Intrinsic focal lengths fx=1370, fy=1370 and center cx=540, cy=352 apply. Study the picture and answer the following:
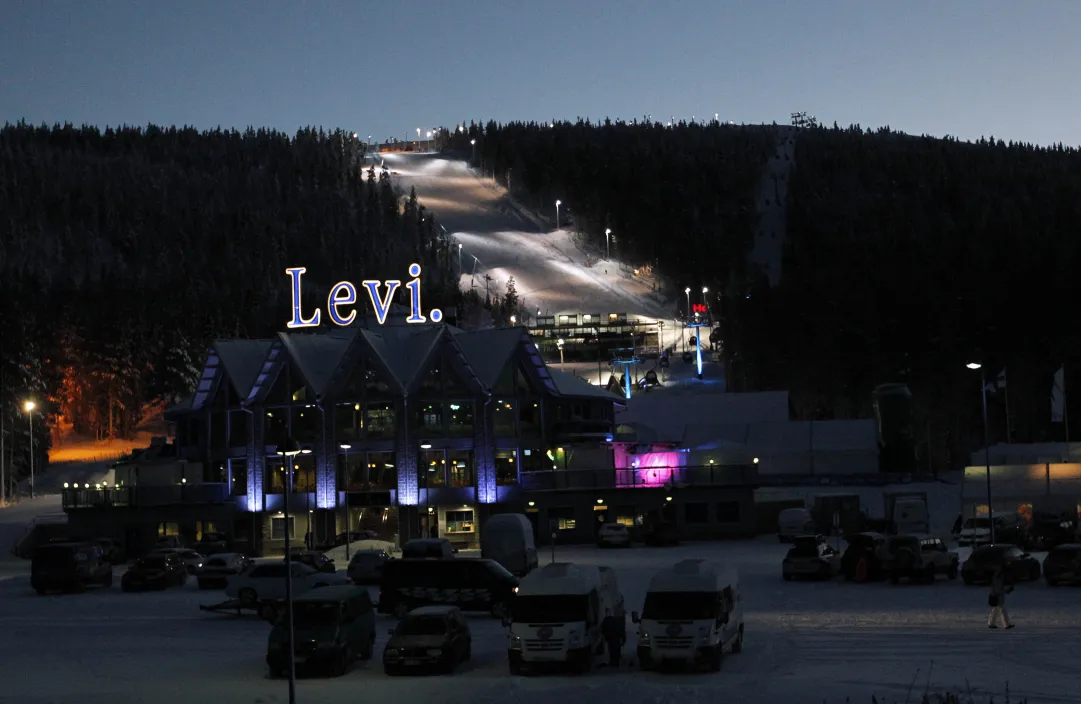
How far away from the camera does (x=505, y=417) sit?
223ft

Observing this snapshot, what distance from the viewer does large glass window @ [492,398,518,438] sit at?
222 feet

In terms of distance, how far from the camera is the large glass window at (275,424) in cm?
6762

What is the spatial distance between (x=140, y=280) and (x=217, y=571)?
119m

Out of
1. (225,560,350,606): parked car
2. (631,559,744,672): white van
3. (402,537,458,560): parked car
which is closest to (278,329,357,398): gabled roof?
(402,537,458,560): parked car

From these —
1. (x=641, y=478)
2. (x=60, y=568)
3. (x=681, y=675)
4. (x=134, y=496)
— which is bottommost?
(x=681, y=675)

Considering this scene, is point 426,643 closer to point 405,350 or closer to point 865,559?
point 865,559

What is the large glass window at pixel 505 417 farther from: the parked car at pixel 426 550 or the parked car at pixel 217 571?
the parked car at pixel 217 571

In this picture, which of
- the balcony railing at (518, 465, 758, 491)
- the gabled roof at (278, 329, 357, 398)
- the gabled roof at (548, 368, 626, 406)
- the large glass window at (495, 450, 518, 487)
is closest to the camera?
the balcony railing at (518, 465, 758, 491)

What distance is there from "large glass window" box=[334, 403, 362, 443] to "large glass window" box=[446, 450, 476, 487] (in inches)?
188

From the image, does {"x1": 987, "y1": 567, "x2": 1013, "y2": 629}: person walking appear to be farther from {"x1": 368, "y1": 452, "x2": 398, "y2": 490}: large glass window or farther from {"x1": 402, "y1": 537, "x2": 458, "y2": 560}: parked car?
{"x1": 368, "y1": 452, "x2": 398, "y2": 490}: large glass window

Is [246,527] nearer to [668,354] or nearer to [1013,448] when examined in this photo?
[1013,448]

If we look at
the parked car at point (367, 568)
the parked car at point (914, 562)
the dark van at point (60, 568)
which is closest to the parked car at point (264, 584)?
the parked car at point (367, 568)

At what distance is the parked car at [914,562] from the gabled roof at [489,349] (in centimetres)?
2948

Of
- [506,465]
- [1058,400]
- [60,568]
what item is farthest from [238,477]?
[1058,400]
